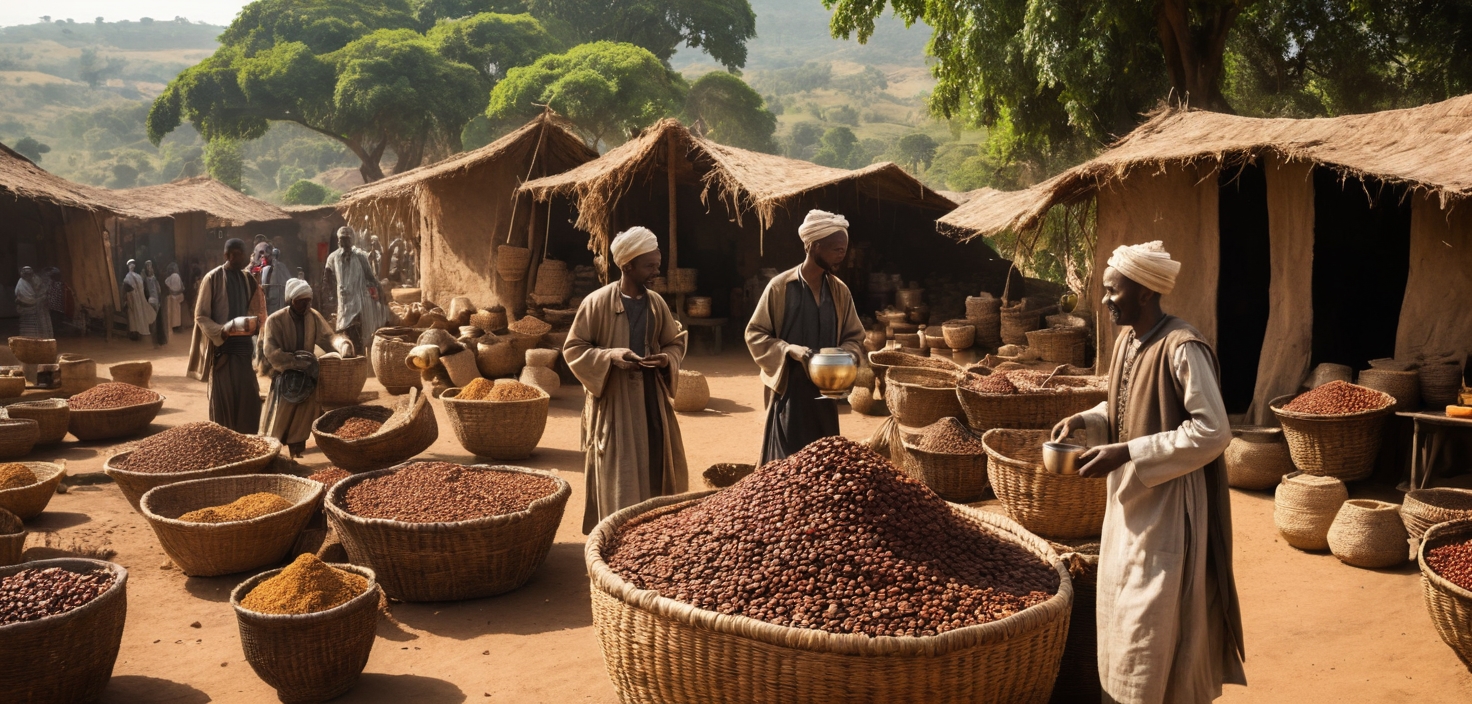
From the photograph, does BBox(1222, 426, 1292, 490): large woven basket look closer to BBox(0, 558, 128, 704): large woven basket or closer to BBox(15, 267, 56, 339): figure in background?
BBox(0, 558, 128, 704): large woven basket

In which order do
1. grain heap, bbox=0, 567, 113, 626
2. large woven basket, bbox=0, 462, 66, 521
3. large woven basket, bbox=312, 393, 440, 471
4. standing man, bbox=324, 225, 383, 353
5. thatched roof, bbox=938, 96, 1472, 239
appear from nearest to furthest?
grain heap, bbox=0, 567, 113, 626, large woven basket, bbox=0, 462, 66, 521, thatched roof, bbox=938, 96, 1472, 239, large woven basket, bbox=312, 393, 440, 471, standing man, bbox=324, 225, 383, 353

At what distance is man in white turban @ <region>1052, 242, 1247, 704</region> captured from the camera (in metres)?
2.85

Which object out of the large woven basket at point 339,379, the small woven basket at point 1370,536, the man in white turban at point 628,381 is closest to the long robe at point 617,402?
the man in white turban at point 628,381

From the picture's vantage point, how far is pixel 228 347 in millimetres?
6895

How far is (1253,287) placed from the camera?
9.02 metres

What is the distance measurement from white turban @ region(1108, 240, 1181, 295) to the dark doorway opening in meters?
6.53

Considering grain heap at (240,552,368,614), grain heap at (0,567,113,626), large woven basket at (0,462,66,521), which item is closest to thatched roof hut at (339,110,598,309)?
large woven basket at (0,462,66,521)

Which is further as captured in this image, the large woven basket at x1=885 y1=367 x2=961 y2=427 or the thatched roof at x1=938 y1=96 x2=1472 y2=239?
the large woven basket at x1=885 y1=367 x2=961 y2=427

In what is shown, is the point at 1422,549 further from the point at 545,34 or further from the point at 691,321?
the point at 545,34

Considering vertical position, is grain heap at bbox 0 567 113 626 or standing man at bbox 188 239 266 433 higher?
standing man at bbox 188 239 266 433

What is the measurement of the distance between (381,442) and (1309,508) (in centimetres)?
524

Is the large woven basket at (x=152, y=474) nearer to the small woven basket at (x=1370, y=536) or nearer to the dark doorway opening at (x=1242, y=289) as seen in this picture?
the small woven basket at (x=1370, y=536)

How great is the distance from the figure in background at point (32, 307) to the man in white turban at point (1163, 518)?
14885 mm

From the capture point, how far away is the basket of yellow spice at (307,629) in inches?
141
